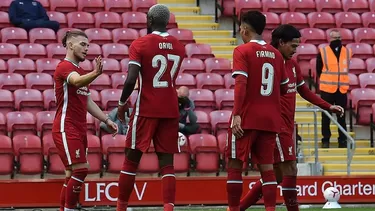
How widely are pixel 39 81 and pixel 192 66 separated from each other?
113 inches

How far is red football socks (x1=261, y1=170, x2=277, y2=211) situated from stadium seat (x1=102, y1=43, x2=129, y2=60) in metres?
8.66

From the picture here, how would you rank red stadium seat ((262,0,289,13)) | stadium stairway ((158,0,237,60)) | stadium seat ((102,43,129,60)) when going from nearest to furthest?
stadium seat ((102,43,129,60)), stadium stairway ((158,0,237,60)), red stadium seat ((262,0,289,13))

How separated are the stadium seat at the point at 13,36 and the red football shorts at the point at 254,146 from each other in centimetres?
913

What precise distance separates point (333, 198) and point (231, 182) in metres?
3.91

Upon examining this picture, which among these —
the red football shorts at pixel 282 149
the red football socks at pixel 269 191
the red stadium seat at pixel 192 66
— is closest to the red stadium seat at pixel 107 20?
the red stadium seat at pixel 192 66

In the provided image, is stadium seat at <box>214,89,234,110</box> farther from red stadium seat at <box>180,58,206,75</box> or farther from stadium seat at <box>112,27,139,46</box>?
stadium seat at <box>112,27,139,46</box>

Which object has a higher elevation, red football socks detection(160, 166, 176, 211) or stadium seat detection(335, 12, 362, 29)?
stadium seat detection(335, 12, 362, 29)

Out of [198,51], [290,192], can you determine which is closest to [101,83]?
[198,51]

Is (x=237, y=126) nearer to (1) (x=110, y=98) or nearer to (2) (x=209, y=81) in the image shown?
(1) (x=110, y=98)

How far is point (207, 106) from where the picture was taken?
1759cm

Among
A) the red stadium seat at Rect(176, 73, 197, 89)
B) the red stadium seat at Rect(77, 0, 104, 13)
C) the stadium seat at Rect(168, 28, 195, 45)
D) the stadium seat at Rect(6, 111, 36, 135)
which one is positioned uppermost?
the red stadium seat at Rect(77, 0, 104, 13)

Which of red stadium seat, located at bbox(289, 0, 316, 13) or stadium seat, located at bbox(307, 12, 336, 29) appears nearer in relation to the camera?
stadium seat, located at bbox(307, 12, 336, 29)

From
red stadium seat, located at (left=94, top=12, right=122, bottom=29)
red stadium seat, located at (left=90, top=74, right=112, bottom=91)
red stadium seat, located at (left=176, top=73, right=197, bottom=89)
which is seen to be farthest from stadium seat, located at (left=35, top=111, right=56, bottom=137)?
red stadium seat, located at (left=94, top=12, right=122, bottom=29)

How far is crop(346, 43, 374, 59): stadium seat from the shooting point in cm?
2023
